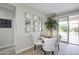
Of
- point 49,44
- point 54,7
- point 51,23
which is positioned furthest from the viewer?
point 49,44

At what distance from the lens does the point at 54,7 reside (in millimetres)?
2818

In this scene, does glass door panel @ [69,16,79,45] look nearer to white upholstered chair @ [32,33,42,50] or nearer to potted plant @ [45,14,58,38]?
potted plant @ [45,14,58,38]

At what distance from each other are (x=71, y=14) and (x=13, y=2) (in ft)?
5.99

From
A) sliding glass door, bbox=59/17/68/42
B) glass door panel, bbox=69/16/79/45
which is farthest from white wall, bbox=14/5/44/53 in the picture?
glass door panel, bbox=69/16/79/45

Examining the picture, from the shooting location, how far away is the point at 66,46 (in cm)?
298

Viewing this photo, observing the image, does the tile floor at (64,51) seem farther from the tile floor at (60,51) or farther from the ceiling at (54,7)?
the ceiling at (54,7)

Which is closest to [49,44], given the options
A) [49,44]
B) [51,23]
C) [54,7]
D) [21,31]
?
[49,44]

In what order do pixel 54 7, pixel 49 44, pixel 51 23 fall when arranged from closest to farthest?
pixel 54 7
pixel 51 23
pixel 49 44

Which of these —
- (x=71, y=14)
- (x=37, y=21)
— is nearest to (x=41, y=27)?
(x=37, y=21)

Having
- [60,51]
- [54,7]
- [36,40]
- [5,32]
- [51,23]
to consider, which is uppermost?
[54,7]

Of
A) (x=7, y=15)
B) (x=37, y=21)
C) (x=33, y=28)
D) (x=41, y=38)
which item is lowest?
(x=41, y=38)

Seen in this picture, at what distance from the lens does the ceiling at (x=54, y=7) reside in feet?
8.96

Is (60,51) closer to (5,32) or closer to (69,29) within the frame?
(69,29)
